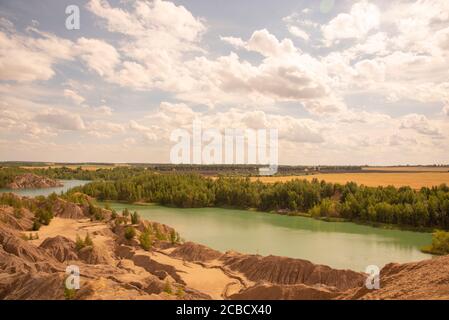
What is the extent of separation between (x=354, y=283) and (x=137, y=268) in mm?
→ 14833

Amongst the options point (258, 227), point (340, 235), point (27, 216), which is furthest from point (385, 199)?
point (27, 216)

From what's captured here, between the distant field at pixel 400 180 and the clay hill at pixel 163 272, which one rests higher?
the distant field at pixel 400 180

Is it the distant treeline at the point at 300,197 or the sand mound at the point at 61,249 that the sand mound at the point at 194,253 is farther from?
the distant treeline at the point at 300,197

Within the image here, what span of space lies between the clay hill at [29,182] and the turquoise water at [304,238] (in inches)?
2971

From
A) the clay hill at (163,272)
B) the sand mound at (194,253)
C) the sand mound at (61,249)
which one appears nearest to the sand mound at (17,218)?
the clay hill at (163,272)

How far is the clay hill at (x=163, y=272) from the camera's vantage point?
1413 centimetres

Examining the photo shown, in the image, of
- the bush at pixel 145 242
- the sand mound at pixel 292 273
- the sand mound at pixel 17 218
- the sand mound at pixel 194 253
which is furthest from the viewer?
the sand mound at pixel 17 218

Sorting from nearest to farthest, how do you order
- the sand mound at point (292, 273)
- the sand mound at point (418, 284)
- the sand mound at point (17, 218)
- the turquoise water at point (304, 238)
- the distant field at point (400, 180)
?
1. the sand mound at point (418, 284)
2. the sand mound at point (292, 273)
3. the turquoise water at point (304, 238)
4. the sand mound at point (17, 218)
5. the distant field at point (400, 180)

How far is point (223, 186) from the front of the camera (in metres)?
85.3

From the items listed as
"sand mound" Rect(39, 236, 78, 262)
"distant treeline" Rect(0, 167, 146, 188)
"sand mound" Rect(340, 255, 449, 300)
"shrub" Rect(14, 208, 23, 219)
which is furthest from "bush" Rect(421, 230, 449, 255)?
"distant treeline" Rect(0, 167, 146, 188)

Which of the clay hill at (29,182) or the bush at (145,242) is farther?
the clay hill at (29,182)

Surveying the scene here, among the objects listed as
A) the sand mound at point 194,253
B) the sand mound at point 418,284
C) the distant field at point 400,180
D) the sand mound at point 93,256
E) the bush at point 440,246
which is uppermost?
the distant field at point 400,180
